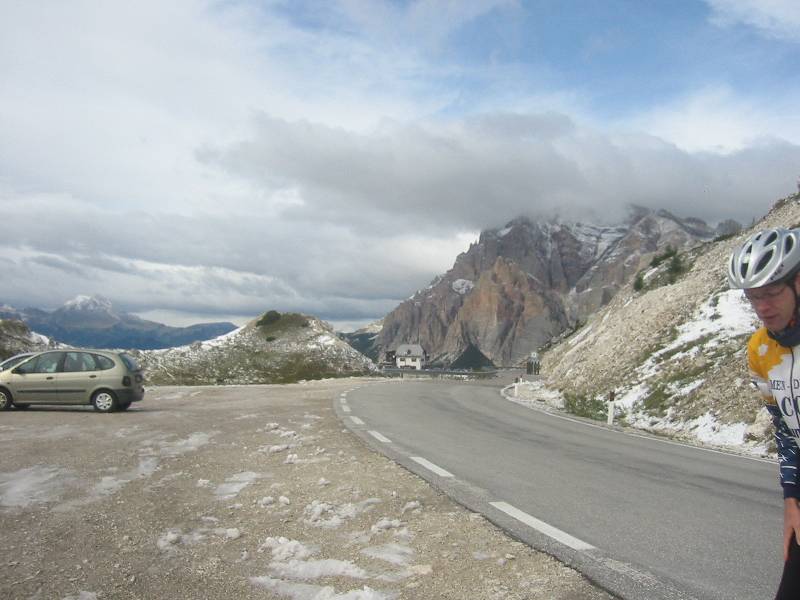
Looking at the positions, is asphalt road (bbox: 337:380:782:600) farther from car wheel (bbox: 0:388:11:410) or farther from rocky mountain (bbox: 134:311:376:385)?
rocky mountain (bbox: 134:311:376:385)

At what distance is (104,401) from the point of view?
595 inches

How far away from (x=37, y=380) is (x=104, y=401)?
171 centimetres

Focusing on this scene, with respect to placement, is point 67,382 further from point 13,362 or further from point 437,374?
point 437,374

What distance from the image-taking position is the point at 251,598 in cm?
378

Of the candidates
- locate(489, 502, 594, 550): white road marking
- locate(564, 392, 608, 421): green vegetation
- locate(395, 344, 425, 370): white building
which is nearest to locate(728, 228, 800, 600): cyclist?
locate(489, 502, 594, 550): white road marking

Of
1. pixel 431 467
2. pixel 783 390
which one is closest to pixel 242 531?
pixel 431 467

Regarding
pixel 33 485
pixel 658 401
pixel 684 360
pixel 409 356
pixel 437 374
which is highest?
pixel 684 360

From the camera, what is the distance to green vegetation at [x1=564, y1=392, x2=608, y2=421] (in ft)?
67.1

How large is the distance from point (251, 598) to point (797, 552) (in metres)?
3.01

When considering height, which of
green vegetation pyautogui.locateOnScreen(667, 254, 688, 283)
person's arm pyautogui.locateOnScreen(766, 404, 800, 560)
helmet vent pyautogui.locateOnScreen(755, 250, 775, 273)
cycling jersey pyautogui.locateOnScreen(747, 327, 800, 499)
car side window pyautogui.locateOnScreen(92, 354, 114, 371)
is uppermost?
green vegetation pyautogui.locateOnScreen(667, 254, 688, 283)

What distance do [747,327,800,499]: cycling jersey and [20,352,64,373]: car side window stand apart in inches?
638

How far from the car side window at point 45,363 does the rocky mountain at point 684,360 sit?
53.2ft

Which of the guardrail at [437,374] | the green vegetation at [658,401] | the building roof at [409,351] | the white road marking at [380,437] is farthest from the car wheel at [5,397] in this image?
the building roof at [409,351]

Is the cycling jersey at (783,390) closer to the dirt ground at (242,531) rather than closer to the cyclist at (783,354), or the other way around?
the cyclist at (783,354)
